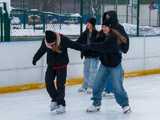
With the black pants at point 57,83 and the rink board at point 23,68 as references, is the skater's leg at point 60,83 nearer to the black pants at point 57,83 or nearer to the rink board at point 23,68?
the black pants at point 57,83

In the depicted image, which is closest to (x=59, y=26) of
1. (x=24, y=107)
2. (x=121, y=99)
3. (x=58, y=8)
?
(x=58, y=8)

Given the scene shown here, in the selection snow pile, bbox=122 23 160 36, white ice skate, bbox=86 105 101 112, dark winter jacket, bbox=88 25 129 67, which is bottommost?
white ice skate, bbox=86 105 101 112

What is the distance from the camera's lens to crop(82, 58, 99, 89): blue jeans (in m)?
10.1

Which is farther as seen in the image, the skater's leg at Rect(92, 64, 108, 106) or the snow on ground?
the snow on ground

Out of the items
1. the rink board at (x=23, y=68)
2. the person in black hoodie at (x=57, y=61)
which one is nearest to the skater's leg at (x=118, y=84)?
the person in black hoodie at (x=57, y=61)

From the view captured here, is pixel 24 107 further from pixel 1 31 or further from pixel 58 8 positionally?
pixel 58 8

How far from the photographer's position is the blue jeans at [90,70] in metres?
10.1

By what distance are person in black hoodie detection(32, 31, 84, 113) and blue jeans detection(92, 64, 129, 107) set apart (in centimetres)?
48

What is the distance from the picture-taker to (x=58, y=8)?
1271 centimetres

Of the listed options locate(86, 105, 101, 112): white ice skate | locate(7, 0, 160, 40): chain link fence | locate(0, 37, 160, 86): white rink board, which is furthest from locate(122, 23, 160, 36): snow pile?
locate(86, 105, 101, 112): white ice skate

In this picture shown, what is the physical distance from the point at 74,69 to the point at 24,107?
3.24 metres

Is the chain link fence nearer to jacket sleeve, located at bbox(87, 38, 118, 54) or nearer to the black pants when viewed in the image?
the black pants

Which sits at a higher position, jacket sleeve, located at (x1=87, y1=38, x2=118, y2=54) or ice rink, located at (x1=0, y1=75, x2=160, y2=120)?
jacket sleeve, located at (x1=87, y1=38, x2=118, y2=54)

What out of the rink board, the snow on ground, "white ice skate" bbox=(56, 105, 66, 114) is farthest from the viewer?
Result: the snow on ground
